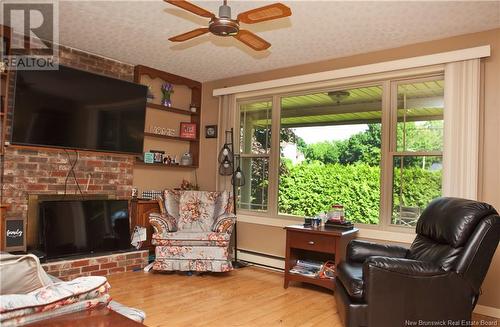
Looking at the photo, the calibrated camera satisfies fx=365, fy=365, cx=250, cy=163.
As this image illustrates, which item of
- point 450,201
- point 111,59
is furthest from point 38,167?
point 450,201

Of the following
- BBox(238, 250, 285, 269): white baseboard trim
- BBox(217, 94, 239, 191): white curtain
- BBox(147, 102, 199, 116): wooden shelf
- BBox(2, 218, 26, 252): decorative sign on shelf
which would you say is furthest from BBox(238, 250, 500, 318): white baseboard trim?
BBox(2, 218, 26, 252): decorative sign on shelf

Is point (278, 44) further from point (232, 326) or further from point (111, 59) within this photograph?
→ point (232, 326)

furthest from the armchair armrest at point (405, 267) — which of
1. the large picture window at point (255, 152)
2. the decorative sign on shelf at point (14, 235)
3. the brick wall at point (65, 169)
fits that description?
the brick wall at point (65, 169)

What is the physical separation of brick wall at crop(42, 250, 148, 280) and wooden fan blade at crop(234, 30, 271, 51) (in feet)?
9.21

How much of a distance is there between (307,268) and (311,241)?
0.36m

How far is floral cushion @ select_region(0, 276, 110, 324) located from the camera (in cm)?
101

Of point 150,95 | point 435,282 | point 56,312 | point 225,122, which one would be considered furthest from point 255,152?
point 56,312

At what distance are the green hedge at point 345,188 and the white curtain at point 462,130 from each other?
Answer: 30cm

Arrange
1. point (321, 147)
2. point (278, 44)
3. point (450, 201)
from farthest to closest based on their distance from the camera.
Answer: point (321, 147), point (278, 44), point (450, 201)

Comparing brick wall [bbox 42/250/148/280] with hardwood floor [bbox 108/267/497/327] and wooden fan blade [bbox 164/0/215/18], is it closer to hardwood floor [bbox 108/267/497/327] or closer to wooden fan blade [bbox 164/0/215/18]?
hardwood floor [bbox 108/267/497/327]

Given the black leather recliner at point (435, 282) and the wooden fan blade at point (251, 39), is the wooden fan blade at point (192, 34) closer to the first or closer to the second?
the wooden fan blade at point (251, 39)

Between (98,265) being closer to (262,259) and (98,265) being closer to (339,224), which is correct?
(262,259)

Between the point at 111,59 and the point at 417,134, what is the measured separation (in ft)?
12.1

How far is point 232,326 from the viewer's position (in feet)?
8.98
